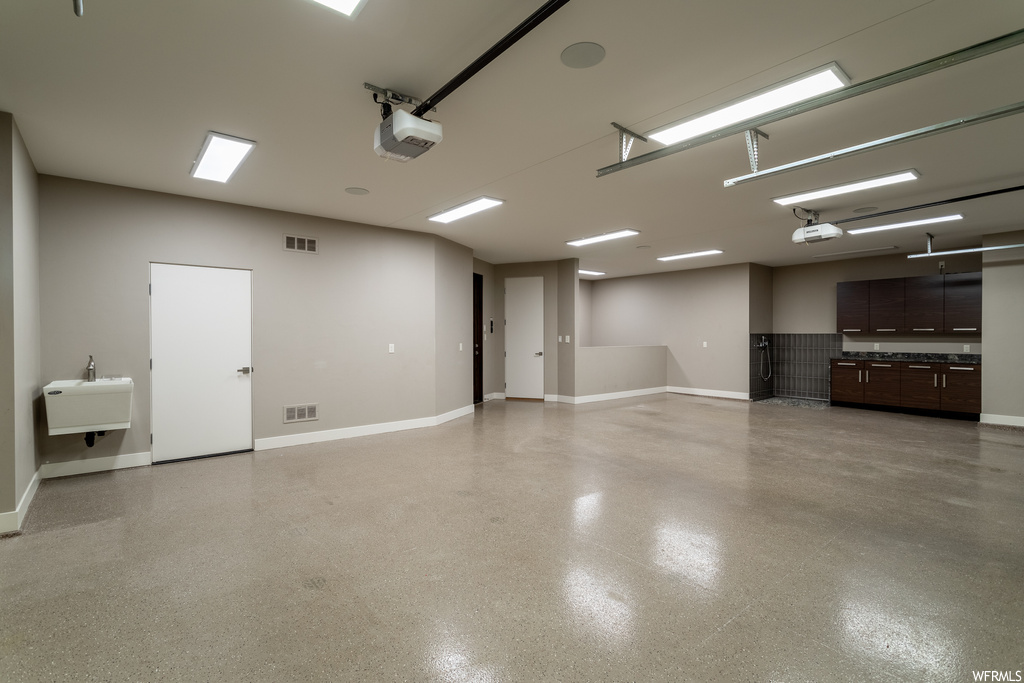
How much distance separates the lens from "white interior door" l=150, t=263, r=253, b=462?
15.2ft

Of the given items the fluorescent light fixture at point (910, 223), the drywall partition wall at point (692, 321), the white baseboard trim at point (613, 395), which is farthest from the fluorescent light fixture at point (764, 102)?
the drywall partition wall at point (692, 321)

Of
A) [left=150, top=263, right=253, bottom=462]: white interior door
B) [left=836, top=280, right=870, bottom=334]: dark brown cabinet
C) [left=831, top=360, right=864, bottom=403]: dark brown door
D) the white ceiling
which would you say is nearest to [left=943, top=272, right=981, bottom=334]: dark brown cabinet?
[left=836, top=280, right=870, bottom=334]: dark brown cabinet

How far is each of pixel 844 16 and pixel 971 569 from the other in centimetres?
298

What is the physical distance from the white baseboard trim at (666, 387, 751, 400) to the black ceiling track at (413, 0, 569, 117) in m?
8.64

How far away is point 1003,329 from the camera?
635cm

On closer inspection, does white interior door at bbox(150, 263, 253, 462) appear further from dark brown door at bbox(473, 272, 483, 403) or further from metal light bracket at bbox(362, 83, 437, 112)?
dark brown door at bbox(473, 272, 483, 403)

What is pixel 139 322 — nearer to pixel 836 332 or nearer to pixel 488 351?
pixel 488 351

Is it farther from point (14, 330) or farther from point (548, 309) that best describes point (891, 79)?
point (548, 309)

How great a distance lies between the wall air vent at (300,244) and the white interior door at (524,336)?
4.27 m

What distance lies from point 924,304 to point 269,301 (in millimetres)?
9864

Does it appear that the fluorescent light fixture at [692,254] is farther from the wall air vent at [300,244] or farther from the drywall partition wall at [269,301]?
the wall air vent at [300,244]

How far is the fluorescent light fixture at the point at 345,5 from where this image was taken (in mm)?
2008

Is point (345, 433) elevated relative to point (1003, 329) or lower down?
lower down

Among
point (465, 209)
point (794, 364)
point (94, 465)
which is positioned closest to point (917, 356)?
point (794, 364)
